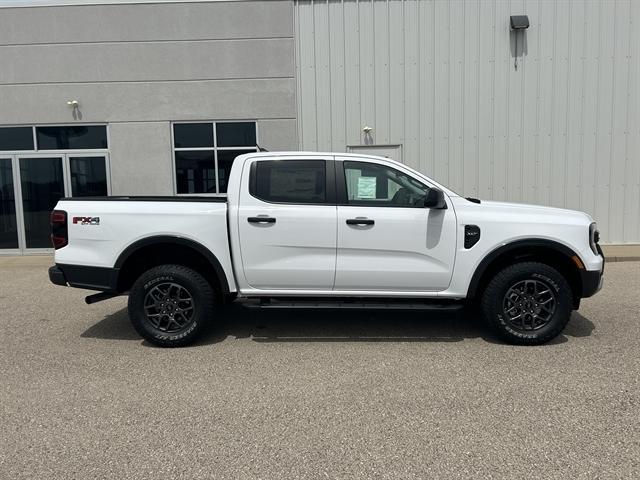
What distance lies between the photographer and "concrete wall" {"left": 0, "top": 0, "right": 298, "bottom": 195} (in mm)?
11492

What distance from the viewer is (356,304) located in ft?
16.6

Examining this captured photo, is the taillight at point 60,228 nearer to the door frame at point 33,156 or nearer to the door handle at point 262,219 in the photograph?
the door handle at point 262,219

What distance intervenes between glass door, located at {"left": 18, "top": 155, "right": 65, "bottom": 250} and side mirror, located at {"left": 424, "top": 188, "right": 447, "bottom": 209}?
10.1m

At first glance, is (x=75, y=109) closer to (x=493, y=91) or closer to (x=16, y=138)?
(x=16, y=138)

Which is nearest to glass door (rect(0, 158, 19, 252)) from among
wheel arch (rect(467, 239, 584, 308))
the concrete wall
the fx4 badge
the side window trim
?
the concrete wall

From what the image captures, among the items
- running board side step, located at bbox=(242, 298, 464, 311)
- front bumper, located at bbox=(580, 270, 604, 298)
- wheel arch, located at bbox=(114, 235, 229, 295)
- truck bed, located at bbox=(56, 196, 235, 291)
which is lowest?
running board side step, located at bbox=(242, 298, 464, 311)

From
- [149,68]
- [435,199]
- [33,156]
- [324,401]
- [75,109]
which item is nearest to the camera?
[324,401]

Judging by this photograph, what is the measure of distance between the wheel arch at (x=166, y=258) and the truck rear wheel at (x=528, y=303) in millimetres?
2636

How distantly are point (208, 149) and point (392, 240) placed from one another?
26.0 feet

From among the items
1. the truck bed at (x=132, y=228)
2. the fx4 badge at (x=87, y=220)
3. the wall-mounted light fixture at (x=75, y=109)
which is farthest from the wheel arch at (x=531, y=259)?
the wall-mounted light fixture at (x=75, y=109)

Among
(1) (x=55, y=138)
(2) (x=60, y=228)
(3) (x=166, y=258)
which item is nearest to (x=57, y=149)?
(1) (x=55, y=138)

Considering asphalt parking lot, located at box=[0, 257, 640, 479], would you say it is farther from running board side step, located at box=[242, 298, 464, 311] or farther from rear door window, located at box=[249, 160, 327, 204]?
rear door window, located at box=[249, 160, 327, 204]

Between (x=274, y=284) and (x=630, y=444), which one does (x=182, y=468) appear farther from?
(x=630, y=444)

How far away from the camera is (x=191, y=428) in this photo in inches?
133
